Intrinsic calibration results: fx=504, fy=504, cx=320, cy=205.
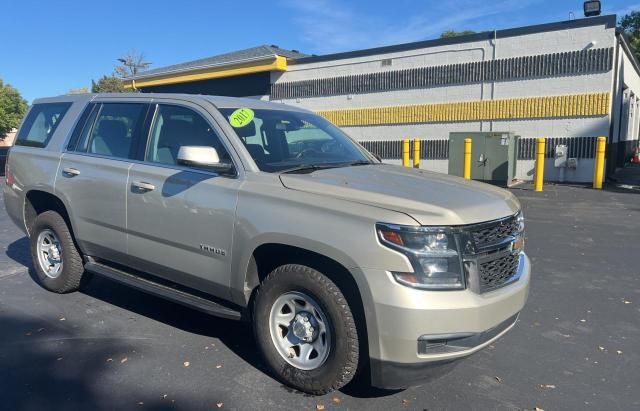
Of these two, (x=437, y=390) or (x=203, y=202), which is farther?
(x=203, y=202)

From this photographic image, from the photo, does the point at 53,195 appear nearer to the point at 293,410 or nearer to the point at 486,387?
the point at 293,410

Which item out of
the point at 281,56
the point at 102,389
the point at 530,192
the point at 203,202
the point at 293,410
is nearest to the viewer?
the point at 293,410

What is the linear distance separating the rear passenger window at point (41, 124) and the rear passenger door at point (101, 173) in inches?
17.2

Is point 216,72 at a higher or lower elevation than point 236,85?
higher

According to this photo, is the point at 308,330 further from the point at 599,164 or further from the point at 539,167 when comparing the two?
the point at 599,164

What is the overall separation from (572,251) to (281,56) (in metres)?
17.5

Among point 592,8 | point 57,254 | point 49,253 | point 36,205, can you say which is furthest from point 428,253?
point 592,8

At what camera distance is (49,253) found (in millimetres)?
5160

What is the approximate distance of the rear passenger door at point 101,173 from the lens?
169 inches

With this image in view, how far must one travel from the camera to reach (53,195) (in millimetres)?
4938

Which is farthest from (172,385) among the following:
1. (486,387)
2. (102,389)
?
(486,387)

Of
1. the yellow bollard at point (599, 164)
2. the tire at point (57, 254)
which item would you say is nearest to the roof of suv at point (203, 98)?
the tire at point (57, 254)

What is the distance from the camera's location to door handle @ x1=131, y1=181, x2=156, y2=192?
13.0 feet

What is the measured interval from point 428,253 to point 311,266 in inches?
30.8
